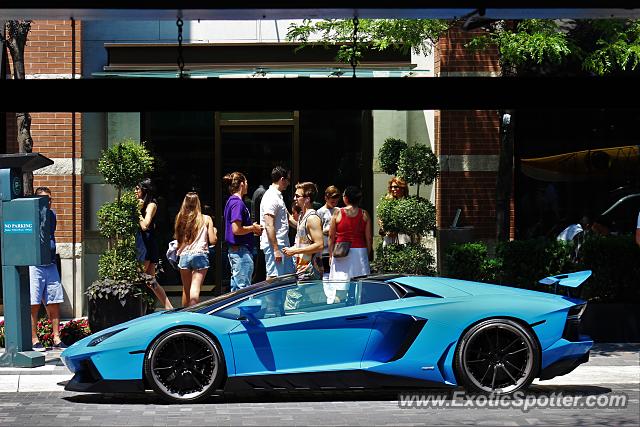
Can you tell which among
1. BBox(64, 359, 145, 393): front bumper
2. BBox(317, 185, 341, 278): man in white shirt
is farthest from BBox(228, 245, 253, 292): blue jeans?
BBox(64, 359, 145, 393): front bumper

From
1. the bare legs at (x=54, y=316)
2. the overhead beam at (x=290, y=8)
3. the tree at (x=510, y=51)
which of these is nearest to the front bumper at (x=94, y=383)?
the overhead beam at (x=290, y=8)

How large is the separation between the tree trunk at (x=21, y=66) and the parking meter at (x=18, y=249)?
2127mm

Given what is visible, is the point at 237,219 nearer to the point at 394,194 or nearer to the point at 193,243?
the point at 193,243

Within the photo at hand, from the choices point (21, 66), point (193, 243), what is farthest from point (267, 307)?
point (21, 66)

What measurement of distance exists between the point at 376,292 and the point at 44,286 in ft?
16.8

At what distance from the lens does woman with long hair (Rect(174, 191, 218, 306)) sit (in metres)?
14.9

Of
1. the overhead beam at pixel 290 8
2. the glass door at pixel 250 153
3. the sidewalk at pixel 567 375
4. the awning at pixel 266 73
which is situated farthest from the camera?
the glass door at pixel 250 153

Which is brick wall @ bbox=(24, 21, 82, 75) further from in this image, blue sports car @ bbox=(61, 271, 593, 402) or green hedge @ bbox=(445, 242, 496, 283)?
blue sports car @ bbox=(61, 271, 593, 402)

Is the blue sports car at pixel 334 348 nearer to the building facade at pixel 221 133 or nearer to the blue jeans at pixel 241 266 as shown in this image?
the blue jeans at pixel 241 266

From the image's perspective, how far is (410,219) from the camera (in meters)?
16.4

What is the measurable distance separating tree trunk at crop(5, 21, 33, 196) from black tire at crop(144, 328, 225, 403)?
216 inches

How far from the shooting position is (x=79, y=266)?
17.5 meters

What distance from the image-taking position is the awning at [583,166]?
17875mm
